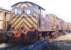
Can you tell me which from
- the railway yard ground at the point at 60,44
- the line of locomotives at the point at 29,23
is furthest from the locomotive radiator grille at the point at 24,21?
the railway yard ground at the point at 60,44

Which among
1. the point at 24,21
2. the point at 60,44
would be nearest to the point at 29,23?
the point at 24,21

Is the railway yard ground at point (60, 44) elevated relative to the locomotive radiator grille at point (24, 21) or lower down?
lower down

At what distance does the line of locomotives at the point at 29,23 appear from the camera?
2.14 metres

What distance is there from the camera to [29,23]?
211 centimetres

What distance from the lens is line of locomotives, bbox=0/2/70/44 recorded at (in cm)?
214

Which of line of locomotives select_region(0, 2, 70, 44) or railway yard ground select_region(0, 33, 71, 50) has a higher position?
line of locomotives select_region(0, 2, 70, 44)

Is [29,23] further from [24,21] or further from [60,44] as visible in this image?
[60,44]

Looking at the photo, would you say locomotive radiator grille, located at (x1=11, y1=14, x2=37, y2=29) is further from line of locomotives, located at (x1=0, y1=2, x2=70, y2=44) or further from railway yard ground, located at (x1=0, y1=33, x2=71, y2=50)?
railway yard ground, located at (x1=0, y1=33, x2=71, y2=50)

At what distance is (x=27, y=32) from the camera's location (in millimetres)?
2193

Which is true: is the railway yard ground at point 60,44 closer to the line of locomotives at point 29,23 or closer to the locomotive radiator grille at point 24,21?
the line of locomotives at point 29,23

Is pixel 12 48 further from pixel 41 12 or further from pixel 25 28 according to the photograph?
pixel 41 12

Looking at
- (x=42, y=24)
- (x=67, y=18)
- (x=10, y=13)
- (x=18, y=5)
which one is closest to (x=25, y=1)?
(x=18, y=5)

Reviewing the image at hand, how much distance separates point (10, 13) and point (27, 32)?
37 cm

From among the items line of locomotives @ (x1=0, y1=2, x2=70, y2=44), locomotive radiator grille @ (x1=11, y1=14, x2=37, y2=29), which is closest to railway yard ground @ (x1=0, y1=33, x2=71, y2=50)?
line of locomotives @ (x1=0, y1=2, x2=70, y2=44)
